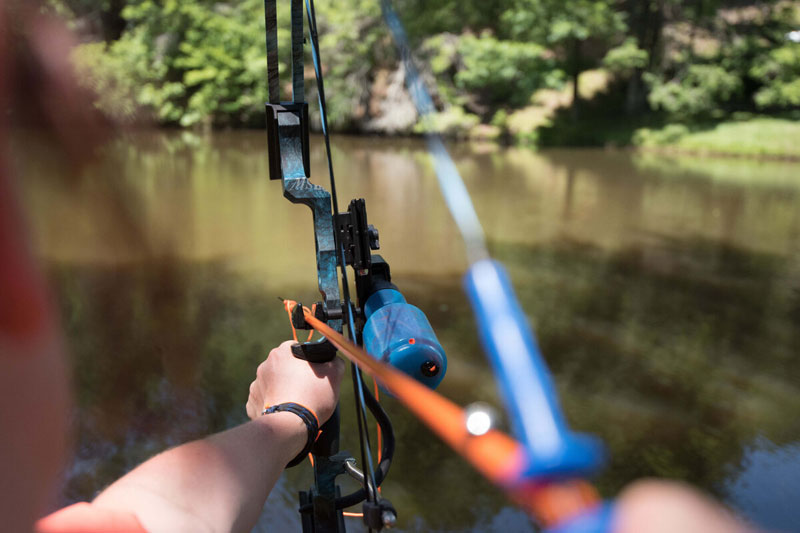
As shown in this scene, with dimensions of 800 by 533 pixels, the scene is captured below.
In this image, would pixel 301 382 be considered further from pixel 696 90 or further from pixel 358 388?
pixel 696 90

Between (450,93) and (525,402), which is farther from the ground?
(450,93)

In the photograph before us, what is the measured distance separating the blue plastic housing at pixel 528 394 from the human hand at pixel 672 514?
43 mm

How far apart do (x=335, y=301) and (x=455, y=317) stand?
11.9 ft

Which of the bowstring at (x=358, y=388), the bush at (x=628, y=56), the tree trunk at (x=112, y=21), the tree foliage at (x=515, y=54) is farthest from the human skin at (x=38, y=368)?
the bush at (x=628, y=56)

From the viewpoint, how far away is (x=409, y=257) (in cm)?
621

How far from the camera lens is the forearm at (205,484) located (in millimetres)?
718

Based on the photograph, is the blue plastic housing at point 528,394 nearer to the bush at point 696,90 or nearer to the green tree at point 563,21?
the green tree at point 563,21

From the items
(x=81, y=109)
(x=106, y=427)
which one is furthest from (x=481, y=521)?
(x=81, y=109)

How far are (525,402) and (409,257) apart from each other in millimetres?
5795

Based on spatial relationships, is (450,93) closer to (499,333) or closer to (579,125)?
(579,125)

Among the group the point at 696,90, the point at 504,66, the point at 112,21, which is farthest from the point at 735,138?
the point at 112,21

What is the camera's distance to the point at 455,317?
188 inches

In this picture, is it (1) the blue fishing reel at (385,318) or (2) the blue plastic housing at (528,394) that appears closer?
(2) the blue plastic housing at (528,394)

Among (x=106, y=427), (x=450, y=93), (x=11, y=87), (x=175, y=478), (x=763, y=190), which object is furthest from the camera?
(x=450, y=93)
